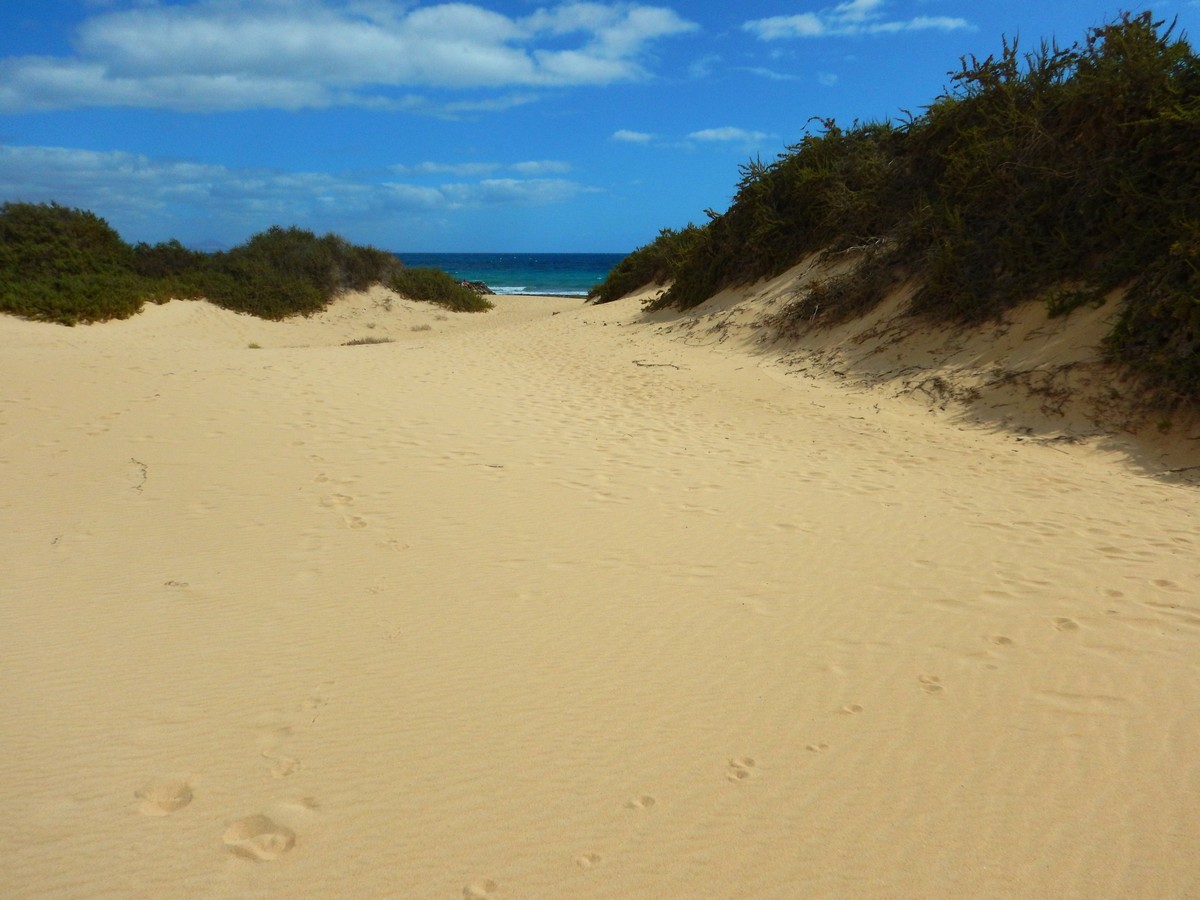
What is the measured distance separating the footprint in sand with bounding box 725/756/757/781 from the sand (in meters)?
0.03

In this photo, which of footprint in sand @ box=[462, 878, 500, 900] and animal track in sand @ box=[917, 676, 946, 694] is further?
animal track in sand @ box=[917, 676, 946, 694]

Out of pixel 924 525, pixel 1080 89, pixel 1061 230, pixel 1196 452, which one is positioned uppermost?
pixel 1080 89

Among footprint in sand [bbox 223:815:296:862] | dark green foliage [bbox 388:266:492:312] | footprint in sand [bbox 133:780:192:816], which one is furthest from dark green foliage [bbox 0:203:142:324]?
footprint in sand [bbox 223:815:296:862]

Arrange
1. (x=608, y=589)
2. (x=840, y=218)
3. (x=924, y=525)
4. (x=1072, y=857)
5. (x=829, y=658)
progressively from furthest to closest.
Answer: (x=840, y=218)
(x=924, y=525)
(x=608, y=589)
(x=829, y=658)
(x=1072, y=857)

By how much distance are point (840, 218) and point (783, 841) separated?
1430 cm

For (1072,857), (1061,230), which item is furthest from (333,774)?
(1061,230)

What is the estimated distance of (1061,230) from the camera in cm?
993

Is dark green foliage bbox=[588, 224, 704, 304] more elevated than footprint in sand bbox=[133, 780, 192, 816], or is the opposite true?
dark green foliage bbox=[588, 224, 704, 304]

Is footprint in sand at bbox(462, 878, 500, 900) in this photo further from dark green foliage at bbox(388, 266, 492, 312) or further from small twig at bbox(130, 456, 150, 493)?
dark green foliage at bbox(388, 266, 492, 312)

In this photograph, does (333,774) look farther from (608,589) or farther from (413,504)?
(413,504)

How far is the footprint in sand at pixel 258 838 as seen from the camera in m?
2.21

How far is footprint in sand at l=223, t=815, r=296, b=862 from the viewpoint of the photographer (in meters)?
2.21

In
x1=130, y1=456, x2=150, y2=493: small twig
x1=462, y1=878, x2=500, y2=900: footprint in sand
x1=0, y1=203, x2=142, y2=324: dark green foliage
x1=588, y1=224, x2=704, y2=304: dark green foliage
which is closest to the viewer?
x1=462, y1=878, x2=500, y2=900: footprint in sand

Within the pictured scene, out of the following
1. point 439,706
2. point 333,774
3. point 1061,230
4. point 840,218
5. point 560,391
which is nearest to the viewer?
point 333,774
